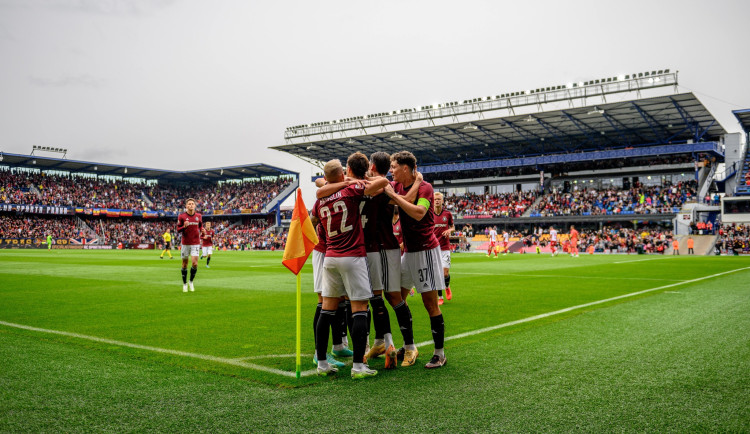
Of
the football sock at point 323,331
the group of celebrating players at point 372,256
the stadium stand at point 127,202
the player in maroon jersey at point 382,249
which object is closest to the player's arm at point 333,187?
the group of celebrating players at point 372,256

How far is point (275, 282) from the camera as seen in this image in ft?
54.3

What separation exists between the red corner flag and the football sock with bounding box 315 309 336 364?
1.84 feet

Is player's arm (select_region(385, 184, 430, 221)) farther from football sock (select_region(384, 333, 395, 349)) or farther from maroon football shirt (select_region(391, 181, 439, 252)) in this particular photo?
football sock (select_region(384, 333, 395, 349))

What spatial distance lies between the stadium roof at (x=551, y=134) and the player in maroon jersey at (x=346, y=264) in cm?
4745

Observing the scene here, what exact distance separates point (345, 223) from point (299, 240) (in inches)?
21.6

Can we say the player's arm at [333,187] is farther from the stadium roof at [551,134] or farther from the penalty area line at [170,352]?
the stadium roof at [551,134]

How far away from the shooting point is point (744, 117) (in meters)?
49.5

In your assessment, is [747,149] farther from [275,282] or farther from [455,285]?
[275,282]

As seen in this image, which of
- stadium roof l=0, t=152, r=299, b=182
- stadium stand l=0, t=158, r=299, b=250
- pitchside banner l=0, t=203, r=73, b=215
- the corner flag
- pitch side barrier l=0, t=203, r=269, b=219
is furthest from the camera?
stadium roof l=0, t=152, r=299, b=182

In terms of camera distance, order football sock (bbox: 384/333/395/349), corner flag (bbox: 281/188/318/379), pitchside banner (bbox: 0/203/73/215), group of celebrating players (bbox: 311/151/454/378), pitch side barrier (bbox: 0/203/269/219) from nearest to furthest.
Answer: group of celebrating players (bbox: 311/151/454/378) < corner flag (bbox: 281/188/318/379) < football sock (bbox: 384/333/395/349) < pitchside banner (bbox: 0/203/73/215) < pitch side barrier (bbox: 0/203/269/219)

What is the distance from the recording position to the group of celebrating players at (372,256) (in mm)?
5262

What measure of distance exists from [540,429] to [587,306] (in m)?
7.45

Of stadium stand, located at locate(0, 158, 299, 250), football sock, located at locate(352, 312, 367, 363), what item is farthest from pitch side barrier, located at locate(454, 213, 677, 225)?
football sock, located at locate(352, 312, 367, 363)

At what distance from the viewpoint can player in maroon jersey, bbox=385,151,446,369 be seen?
18.6 feet
